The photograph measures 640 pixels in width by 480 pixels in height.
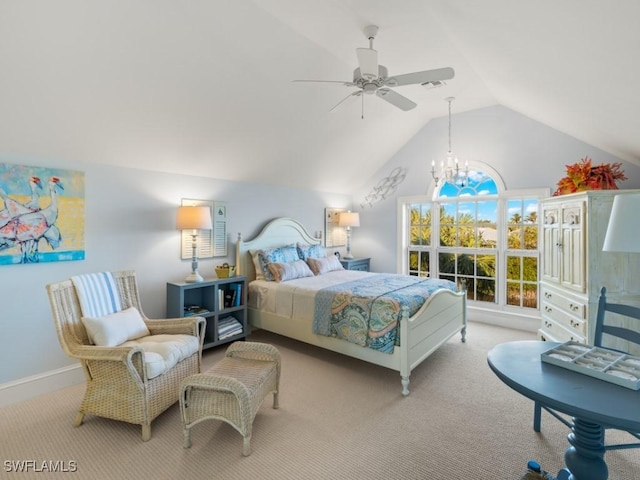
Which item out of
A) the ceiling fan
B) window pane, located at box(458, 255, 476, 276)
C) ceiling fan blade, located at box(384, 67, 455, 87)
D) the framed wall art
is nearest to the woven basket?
the framed wall art

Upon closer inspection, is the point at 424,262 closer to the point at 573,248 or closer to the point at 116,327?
the point at 573,248

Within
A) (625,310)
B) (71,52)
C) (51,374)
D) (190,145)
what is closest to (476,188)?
(625,310)

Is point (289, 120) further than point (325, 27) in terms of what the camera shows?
Yes

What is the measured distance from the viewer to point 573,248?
11.1ft

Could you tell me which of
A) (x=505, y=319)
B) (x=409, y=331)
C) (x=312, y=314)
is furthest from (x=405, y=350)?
(x=505, y=319)

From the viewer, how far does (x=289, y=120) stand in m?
3.99

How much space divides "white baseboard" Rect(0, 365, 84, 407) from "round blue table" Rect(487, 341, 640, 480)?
140 inches

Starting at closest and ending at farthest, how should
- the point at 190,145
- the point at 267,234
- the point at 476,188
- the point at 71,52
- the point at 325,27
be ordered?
the point at 71,52 → the point at 325,27 → the point at 190,145 → the point at 267,234 → the point at 476,188

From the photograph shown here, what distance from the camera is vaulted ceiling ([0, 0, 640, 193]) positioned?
2.10 m

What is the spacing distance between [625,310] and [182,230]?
13.1ft

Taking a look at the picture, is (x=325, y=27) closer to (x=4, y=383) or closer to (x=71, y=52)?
(x=71, y=52)

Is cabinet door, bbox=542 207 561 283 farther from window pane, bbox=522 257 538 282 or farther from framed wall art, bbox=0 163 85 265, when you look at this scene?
framed wall art, bbox=0 163 85 265

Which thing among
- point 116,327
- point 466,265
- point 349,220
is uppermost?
point 349,220

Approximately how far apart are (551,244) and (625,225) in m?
2.37
